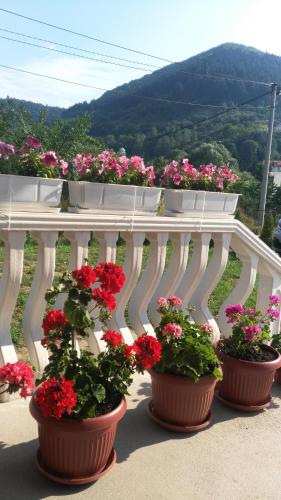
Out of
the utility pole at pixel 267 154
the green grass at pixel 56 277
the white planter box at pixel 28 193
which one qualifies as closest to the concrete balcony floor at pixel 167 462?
the white planter box at pixel 28 193

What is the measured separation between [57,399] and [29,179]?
113 cm

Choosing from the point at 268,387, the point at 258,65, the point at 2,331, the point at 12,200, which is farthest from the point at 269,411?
the point at 258,65

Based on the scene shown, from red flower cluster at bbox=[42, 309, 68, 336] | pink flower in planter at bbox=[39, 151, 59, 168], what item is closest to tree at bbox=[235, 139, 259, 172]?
pink flower in planter at bbox=[39, 151, 59, 168]

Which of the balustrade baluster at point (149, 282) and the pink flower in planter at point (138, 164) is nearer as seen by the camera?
the pink flower in planter at point (138, 164)

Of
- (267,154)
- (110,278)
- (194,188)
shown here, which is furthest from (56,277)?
(267,154)

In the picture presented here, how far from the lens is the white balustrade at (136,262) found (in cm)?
248

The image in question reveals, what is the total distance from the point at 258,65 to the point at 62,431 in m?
125

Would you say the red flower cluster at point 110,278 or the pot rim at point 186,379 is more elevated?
the red flower cluster at point 110,278

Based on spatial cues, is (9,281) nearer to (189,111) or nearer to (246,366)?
(246,366)

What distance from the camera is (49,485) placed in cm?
205

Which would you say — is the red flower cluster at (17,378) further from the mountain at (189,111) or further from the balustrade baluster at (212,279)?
the mountain at (189,111)

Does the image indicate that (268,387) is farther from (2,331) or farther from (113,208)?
(2,331)

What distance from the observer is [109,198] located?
2.60 meters

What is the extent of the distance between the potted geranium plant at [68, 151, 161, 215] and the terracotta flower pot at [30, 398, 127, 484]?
118 cm
